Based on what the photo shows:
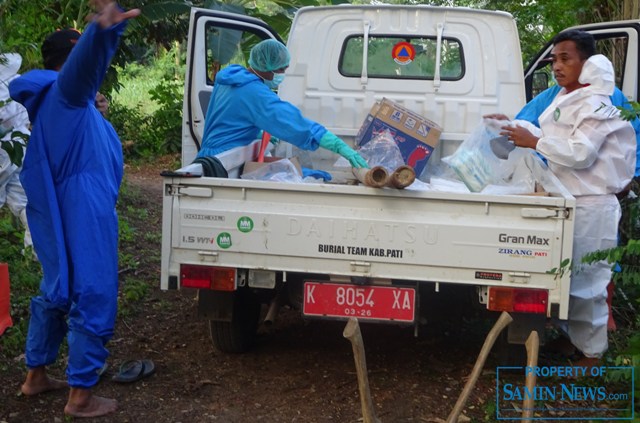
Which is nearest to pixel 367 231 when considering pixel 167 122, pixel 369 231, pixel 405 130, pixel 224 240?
pixel 369 231

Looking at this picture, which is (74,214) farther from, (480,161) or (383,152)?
(480,161)

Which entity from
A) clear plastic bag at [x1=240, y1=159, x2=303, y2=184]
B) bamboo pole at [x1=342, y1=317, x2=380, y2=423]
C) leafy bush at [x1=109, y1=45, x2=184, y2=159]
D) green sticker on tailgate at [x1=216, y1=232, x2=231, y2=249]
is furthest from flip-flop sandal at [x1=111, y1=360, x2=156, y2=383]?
leafy bush at [x1=109, y1=45, x2=184, y2=159]

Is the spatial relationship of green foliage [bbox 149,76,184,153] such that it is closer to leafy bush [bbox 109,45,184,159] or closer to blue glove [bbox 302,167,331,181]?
leafy bush [bbox 109,45,184,159]

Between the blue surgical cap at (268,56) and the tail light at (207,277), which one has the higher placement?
the blue surgical cap at (268,56)

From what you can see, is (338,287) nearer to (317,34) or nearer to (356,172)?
(356,172)

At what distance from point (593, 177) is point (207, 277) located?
7.05ft

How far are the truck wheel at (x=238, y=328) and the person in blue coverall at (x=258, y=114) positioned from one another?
89cm

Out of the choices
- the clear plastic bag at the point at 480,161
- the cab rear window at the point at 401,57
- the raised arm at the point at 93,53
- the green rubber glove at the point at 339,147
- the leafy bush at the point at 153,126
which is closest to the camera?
the raised arm at the point at 93,53

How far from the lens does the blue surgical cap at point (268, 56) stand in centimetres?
518

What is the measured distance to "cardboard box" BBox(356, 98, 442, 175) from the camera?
5.58 meters

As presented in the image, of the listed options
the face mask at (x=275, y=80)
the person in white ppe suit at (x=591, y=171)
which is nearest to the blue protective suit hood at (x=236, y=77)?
the face mask at (x=275, y=80)

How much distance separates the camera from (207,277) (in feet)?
14.2

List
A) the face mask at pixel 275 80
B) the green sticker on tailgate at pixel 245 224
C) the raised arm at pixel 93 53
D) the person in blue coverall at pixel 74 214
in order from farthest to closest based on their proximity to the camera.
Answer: the face mask at pixel 275 80 → the green sticker on tailgate at pixel 245 224 → the person in blue coverall at pixel 74 214 → the raised arm at pixel 93 53

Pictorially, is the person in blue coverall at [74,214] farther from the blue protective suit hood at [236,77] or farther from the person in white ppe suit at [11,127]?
the person in white ppe suit at [11,127]
